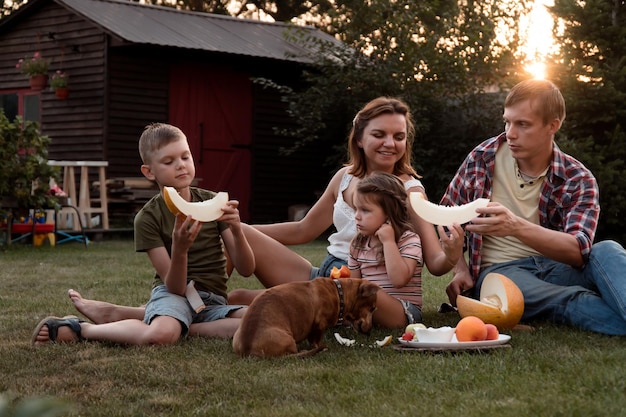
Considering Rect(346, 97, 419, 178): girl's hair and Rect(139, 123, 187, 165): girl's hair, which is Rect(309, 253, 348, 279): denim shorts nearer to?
Rect(346, 97, 419, 178): girl's hair

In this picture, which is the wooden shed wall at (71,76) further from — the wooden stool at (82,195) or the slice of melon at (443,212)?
the slice of melon at (443,212)

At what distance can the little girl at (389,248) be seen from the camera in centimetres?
430

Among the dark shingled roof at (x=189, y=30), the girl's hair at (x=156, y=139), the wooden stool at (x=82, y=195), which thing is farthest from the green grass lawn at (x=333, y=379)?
the dark shingled roof at (x=189, y=30)

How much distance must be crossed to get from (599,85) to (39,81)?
34.1 feet

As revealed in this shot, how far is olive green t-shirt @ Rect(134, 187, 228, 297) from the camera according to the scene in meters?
4.31

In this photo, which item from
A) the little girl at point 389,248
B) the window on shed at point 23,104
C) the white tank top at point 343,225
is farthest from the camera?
the window on shed at point 23,104

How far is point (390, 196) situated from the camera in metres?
4.37

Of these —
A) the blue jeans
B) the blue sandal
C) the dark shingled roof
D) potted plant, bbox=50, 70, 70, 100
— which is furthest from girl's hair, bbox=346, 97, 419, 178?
potted plant, bbox=50, 70, 70, 100

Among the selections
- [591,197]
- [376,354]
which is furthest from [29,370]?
[591,197]

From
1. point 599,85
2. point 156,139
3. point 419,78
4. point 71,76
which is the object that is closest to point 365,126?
point 156,139

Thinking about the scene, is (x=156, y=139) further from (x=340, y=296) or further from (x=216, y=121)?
(x=216, y=121)

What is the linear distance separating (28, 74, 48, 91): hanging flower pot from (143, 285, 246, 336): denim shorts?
520 inches

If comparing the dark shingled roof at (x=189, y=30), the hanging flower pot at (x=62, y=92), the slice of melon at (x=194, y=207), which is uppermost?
the dark shingled roof at (x=189, y=30)

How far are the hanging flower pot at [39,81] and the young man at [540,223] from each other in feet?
43.3
